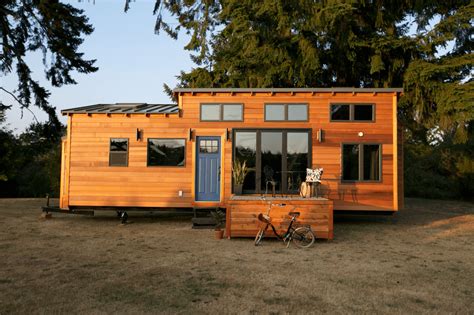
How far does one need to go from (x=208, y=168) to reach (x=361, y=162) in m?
4.88

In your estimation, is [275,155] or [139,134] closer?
[275,155]

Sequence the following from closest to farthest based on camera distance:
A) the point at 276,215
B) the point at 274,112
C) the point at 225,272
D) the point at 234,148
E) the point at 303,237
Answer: the point at 225,272 → the point at 303,237 → the point at 276,215 → the point at 234,148 → the point at 274,112

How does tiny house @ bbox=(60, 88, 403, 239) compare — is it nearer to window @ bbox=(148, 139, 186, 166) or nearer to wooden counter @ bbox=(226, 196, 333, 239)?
window @ bbox=(148, 139, 186, 166)

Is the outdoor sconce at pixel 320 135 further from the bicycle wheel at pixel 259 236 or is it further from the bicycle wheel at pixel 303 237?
the bicycle wheel at pixel 259 236

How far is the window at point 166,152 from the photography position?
34.3 ft

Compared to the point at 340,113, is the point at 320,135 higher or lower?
lower

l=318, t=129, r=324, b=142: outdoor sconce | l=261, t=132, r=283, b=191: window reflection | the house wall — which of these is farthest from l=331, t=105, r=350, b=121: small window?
l=261, t=132, r=283, b=191: window reflection

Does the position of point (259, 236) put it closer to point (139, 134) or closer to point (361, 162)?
point (361, 162)

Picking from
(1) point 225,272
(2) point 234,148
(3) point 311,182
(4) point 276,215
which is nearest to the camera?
(1) point 225,272

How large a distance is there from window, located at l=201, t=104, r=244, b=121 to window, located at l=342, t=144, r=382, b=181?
140 inches

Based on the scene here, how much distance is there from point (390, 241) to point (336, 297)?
4632 mm

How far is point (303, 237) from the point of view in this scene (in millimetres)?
7434

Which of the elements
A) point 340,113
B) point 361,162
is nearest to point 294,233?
point 361,162

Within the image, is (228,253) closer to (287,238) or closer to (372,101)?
(287,238)
